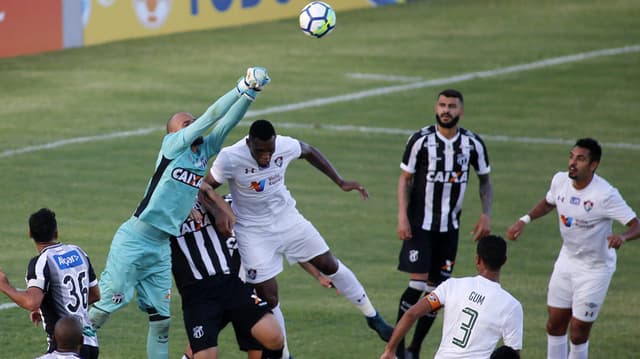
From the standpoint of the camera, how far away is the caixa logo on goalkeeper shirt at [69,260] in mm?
10203

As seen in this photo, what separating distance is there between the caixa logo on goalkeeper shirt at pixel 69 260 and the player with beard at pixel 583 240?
3942 millimetres

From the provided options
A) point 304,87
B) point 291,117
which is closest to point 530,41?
point 304,87

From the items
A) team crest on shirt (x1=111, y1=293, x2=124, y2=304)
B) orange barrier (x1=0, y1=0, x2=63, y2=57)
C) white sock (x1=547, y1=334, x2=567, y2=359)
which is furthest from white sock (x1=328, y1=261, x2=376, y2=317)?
orange barrier (x1=0, y1=0, x2=63, y2=57)

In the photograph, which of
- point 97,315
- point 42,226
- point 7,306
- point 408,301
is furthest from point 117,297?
point 7,306

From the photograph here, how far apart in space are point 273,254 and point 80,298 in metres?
2.65

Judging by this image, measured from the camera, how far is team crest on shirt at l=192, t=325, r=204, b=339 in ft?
37.1

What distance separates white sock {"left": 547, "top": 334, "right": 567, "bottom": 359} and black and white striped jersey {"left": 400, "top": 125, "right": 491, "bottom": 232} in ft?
4.80

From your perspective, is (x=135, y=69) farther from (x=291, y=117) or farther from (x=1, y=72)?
(x=291, y=117)

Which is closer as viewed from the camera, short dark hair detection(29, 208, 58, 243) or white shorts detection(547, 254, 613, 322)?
short dark hair detection(29, 208, 58, 243)

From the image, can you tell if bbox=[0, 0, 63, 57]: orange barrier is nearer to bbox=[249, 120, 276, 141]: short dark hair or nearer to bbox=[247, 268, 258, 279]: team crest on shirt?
bbox=[247, 268, 258, 279]: team crest on shirt

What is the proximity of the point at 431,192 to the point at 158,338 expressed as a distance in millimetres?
2995

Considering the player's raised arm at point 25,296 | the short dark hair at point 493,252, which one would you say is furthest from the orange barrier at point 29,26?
the short dark hair at point 493,252

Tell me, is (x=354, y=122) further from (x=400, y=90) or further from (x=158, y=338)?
(x=158, y=338)

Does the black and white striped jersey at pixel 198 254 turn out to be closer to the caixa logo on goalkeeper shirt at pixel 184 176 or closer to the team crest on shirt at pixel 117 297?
the caixa logo on goalkeeper shirt at pixel 184 176
